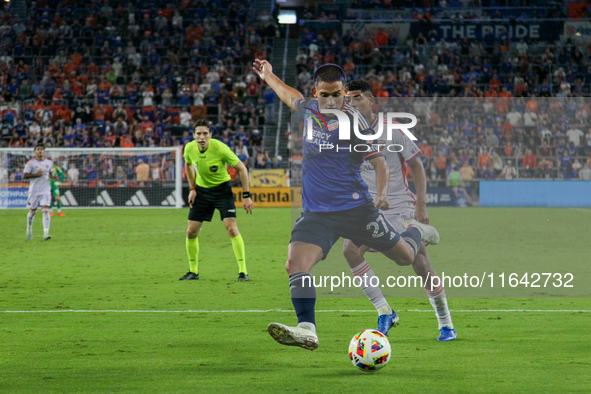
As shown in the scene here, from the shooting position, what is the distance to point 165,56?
36.8m

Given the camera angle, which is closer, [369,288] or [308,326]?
[308,326]

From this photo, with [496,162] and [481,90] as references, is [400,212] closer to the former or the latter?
[496,162]

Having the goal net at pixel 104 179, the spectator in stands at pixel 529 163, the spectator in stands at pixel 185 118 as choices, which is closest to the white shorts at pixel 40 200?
the goal net at pixel 104 179

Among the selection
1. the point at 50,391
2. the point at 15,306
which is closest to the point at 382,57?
the point at 15,306

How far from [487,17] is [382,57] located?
6.00 metres

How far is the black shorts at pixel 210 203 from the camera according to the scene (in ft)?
35.8

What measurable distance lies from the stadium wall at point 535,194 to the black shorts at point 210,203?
19.5 m

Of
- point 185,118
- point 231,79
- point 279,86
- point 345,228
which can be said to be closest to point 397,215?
point 345,228

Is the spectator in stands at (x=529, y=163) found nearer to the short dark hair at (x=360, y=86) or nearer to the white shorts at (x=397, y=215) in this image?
the white shorts at (x=397, y=215)

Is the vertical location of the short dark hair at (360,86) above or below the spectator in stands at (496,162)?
above

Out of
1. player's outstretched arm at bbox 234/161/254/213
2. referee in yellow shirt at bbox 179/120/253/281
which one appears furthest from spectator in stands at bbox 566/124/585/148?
referee in yellow shirt at bbox 179/120/253/281

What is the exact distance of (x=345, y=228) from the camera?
593 centimetres

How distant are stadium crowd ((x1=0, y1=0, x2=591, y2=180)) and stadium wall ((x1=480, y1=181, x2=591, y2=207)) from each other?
0.60 m

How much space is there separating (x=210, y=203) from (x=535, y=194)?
20.4 m
